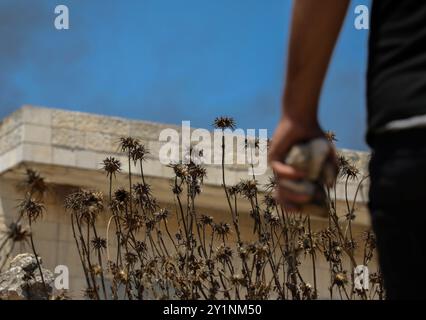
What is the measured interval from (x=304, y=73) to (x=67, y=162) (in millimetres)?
10973

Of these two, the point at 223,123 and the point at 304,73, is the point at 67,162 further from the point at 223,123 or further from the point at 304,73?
the point at 304,73

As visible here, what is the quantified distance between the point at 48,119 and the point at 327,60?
10.8m

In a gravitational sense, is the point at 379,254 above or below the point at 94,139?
below

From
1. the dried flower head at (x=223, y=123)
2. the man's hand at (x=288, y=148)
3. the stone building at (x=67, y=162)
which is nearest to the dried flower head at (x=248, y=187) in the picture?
the dried flower head at (x=223, y=123)

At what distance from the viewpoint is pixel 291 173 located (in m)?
1.33

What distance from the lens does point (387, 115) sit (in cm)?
127

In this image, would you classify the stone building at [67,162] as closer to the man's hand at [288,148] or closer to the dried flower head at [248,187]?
the dried flower head at [248,187]

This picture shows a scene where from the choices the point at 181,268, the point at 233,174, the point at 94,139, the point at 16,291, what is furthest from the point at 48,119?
the point at 181,268

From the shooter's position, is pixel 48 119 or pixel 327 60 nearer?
pixel 327 60

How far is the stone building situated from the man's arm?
10193 mm

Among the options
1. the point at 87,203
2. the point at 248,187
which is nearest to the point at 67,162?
the point at 248,187

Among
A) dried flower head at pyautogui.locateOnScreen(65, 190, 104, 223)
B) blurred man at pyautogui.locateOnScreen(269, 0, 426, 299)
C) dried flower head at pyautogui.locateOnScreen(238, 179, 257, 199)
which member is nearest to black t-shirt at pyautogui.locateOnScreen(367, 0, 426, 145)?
blurred man at pyautogui.locateOnScreen(269, 0, 426, 299)
